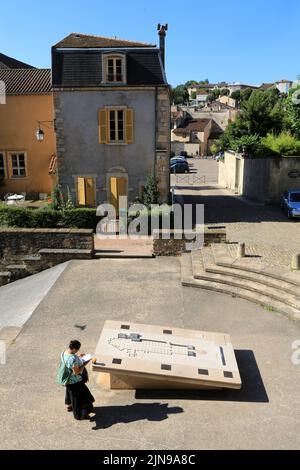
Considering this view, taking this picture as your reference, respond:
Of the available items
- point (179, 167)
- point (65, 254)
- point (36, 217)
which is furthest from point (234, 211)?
point (179, 167)

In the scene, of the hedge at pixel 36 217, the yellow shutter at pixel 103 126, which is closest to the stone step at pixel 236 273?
the hedge at pixel 36 217

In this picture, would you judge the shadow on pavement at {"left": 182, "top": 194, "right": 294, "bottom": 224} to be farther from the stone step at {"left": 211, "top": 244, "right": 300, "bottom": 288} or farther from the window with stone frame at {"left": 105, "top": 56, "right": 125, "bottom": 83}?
the window with stone frame at {"left": 105, "top": 56, "right": 125, "bottom": 83}

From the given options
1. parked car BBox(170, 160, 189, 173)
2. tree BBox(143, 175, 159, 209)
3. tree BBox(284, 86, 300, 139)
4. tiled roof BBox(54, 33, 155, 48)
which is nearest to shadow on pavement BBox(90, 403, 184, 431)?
tree BBox(143, 175, 159, 209)

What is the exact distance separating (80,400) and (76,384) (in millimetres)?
283

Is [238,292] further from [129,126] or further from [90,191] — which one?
[90,191]

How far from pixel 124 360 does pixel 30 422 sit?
5.85ft

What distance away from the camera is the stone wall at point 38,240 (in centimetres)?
1485

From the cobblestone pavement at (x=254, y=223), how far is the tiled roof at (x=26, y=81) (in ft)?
34.5

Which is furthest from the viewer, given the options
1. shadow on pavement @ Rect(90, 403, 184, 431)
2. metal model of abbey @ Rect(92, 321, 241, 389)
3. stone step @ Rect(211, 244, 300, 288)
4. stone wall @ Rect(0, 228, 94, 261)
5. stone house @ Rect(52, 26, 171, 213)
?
stone house @ Rect(52, 26, 171, 213)

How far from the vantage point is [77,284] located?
494 inches

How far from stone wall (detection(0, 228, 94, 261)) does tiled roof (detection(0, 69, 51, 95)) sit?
35.6 ft

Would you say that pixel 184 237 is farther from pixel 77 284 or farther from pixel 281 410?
pixel 281 410

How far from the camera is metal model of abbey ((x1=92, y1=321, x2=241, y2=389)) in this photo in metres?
7.14
